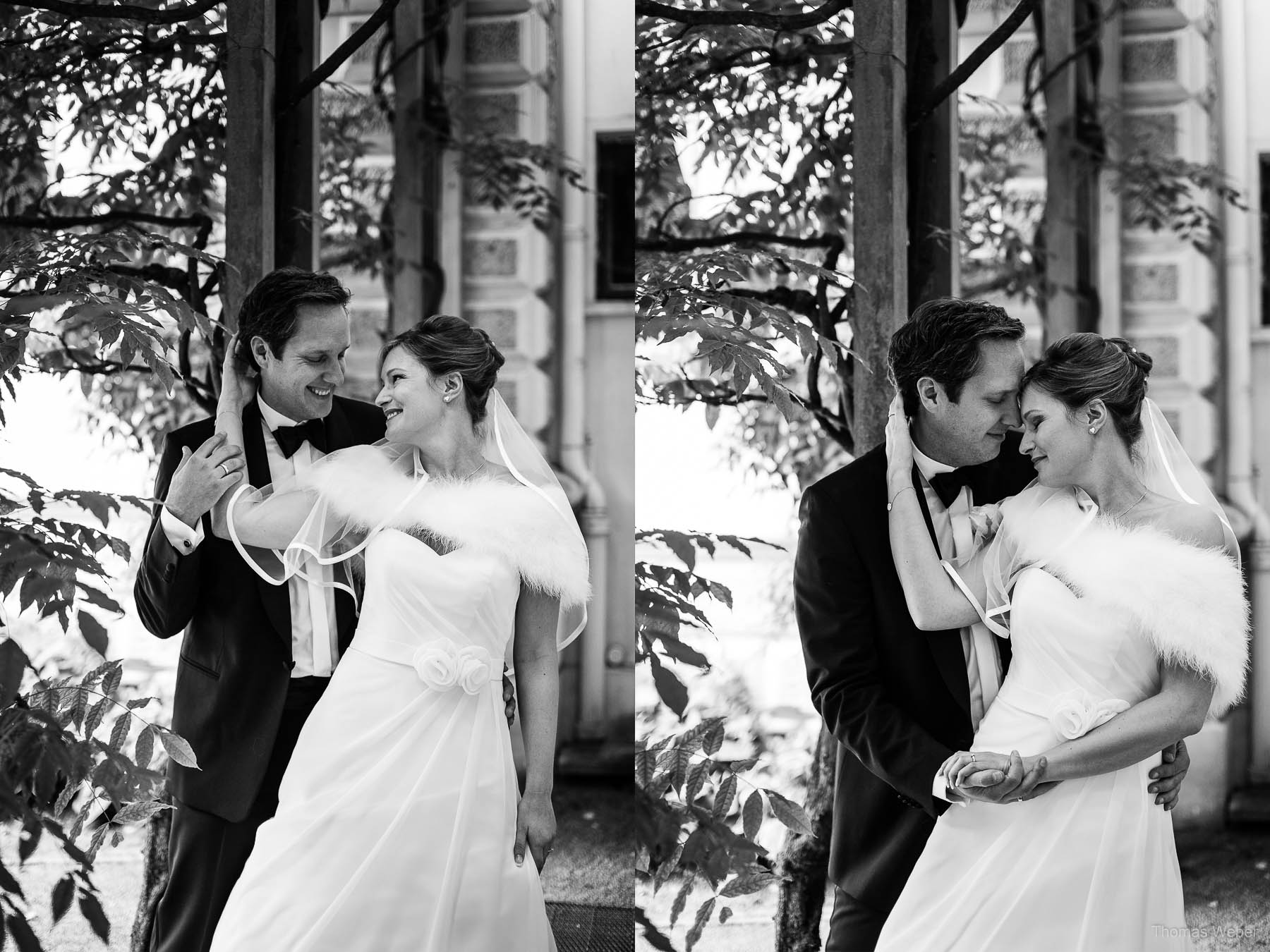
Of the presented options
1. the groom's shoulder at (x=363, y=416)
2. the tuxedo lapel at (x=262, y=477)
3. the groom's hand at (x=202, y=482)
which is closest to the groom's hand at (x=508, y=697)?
the tuxedo lapel at (x=262, y=477)

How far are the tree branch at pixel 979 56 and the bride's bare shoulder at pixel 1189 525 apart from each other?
120 cm

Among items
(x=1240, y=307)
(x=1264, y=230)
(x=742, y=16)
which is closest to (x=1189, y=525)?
(x=1240, y=307)

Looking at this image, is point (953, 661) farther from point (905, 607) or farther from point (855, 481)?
point (855, 481)

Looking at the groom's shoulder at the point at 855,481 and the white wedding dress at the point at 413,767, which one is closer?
the white wedding dress at the point at 413,767

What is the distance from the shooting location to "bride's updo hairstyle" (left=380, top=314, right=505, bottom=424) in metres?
2.85

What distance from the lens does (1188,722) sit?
255cm

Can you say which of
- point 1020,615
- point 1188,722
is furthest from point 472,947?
point 1188,722

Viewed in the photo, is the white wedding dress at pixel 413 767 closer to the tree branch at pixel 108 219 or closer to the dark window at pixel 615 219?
the dark window at pixel 615 219

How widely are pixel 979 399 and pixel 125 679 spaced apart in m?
2.24

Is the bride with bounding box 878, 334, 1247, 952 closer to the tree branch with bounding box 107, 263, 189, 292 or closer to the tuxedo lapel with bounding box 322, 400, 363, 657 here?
the tuxedo lapel with bounding box 322, 400, 363, 657

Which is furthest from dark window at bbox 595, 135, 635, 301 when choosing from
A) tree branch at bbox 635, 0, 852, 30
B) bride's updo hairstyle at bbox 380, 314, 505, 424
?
bride's updo hairstyle at bbox 380, 314, 505, 424

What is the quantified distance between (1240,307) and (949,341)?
0.84 m

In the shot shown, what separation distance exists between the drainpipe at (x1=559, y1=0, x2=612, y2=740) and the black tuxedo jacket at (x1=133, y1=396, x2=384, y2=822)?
76 cm

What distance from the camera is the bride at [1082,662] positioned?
2.56 meters
